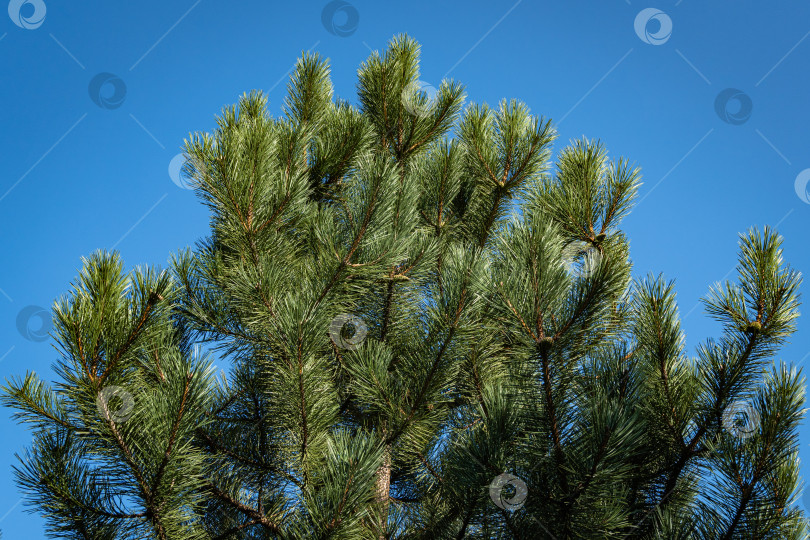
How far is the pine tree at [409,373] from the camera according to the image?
281 cm

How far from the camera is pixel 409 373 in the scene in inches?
143

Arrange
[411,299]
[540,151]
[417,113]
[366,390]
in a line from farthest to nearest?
1. [417,113]
2. [540,151]
3. [411,299]
4. [366,390]

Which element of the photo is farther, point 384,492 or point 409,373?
point 384,492

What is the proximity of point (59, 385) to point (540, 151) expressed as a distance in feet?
11.6

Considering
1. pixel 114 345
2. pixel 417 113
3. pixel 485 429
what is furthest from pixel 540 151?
pixel 114 345

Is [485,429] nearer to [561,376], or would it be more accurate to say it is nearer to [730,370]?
[561,376]

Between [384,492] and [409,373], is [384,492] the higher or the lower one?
the lower one

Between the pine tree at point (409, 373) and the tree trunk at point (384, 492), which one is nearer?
the pine tree at point (409, 373)

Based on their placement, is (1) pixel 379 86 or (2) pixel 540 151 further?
(1) pixel 379 86

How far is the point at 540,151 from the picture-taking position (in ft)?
15.6

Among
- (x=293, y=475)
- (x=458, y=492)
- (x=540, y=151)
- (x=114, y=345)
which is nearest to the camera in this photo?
(x=114, y=345)

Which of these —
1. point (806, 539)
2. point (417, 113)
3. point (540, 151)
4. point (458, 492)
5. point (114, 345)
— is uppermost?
point (417, 113)

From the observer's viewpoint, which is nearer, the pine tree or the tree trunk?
the pine tree

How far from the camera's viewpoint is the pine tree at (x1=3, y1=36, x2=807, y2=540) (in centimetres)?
281
